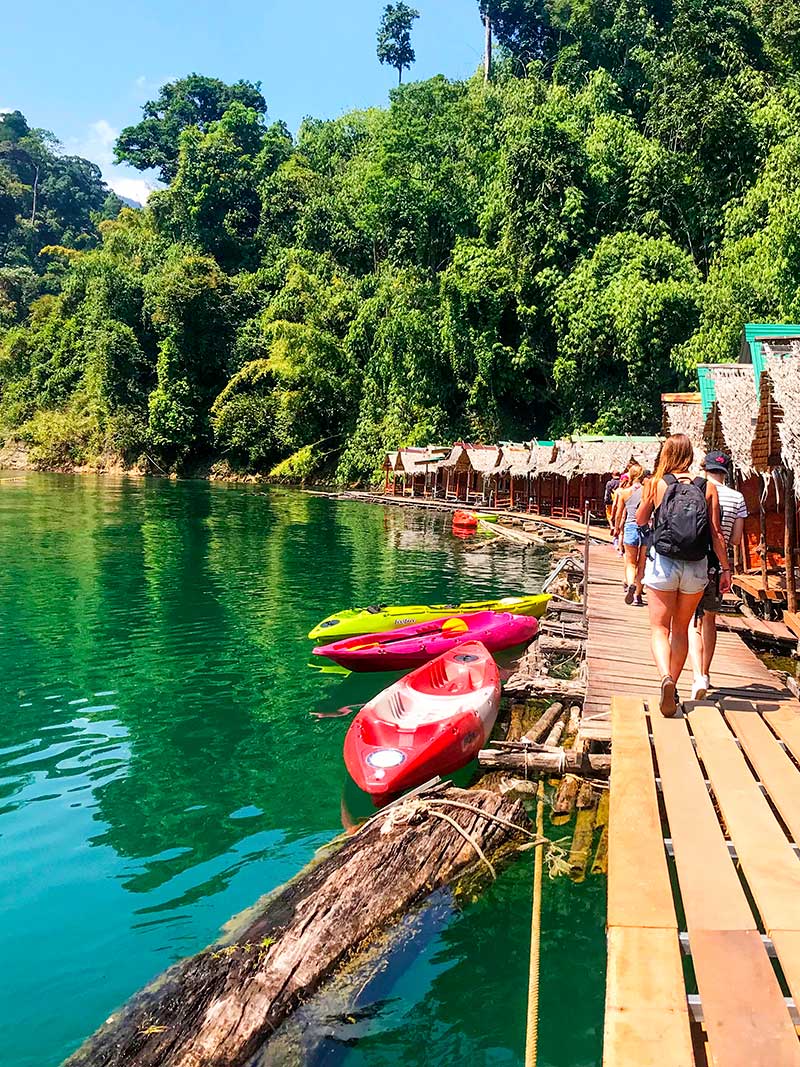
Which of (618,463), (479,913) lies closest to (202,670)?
(479,913)

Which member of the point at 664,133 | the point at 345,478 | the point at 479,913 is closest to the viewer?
the point at 479,913

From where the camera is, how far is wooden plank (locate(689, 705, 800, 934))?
11.0 ft

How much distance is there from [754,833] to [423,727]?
148 inches

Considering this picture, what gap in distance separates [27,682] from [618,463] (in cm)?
2237

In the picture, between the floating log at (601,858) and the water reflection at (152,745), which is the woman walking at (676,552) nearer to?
the floating log at (601,858)

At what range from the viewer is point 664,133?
3966cm

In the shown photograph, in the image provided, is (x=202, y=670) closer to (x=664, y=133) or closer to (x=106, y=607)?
(x=106, y=607)

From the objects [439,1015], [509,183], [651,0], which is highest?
[651,0]

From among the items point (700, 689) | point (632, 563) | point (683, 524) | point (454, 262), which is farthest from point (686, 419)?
point (454, 262)

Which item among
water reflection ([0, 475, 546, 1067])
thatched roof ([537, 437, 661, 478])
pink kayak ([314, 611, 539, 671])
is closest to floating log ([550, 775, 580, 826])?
water reflection ([0, 475, 546, 1067])

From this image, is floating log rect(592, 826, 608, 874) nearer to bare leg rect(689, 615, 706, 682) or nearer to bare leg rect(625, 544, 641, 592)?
bare leg rect(689, 615, 706, 682)

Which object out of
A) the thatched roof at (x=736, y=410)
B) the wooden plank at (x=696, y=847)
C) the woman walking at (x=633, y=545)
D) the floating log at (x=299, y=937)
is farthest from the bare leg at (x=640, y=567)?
the wooden plank at (x=696, y=847)

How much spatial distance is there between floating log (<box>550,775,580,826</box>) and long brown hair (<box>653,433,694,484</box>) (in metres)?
2.67

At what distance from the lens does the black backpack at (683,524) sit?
5.96 meters
